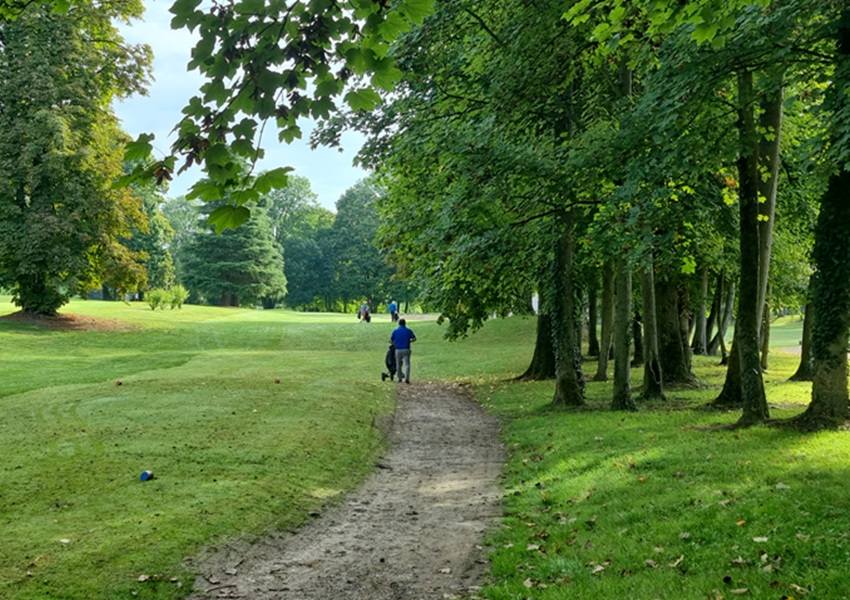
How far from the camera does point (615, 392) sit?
46.6 ft

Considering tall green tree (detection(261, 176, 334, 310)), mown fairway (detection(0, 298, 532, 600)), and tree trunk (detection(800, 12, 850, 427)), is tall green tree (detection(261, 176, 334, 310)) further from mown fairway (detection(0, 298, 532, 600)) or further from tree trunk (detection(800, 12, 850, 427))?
tree trunk (detection(800, 12, 850, 427))

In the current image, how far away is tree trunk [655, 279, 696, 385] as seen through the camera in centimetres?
1850

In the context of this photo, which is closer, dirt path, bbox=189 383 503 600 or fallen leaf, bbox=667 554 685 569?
fallen leaf, bbox=667 554 685 569

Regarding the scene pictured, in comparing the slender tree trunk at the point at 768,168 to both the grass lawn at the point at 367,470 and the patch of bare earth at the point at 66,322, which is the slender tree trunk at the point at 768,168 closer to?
the grass lawn at the point at 367,470

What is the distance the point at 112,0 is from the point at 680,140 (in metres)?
31.9

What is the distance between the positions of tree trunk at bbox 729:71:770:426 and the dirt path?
4.63m

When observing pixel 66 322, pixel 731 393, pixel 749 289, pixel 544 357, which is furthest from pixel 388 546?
pixel 66 322

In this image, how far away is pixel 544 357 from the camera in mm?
21859

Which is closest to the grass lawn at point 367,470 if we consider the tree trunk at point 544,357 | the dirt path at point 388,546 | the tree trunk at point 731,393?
the dirt path at point 388,546

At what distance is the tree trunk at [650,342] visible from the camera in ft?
48.4

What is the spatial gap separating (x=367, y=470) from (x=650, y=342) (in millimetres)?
7934

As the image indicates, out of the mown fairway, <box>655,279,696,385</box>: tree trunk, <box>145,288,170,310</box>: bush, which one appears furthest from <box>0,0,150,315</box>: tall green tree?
<box>655,279,696,385</box>: tree trunk

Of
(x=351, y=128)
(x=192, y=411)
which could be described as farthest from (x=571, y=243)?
(x=192, y=411)

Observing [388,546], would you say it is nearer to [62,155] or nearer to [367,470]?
[367,470]
